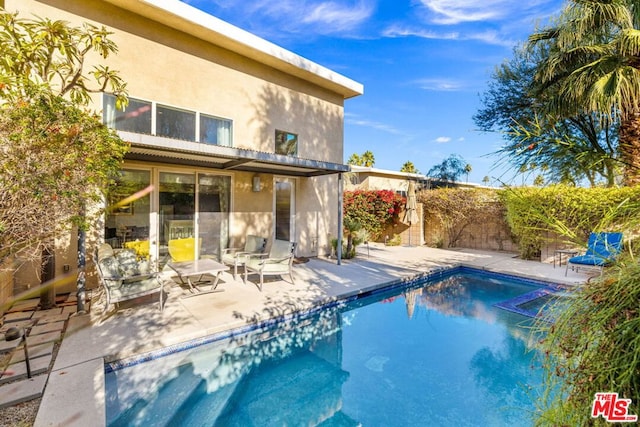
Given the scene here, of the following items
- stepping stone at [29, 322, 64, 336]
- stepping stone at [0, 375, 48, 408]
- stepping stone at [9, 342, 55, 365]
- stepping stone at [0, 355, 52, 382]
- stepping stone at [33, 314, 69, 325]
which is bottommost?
stepping stone at [0, 375, 48, 408]

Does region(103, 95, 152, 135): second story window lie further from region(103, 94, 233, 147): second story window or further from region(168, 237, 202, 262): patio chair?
region(168, 237, 202, 262): patio chair

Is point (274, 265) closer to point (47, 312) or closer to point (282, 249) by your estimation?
point (282, 249)

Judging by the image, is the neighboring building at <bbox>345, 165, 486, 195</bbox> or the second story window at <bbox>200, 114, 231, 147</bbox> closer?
the second story window at <bbox>200, 114, 231, 147</bbox>

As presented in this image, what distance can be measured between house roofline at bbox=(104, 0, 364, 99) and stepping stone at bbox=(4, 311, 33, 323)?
702 cm

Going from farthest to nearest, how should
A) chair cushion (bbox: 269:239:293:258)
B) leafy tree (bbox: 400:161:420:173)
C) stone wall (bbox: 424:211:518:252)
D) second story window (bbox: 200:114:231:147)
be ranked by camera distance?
leafy tree (bbox: 400:161:420:173), stone wall (bbox: 424:211:518:252), second story window (bbox: 200:114:231:147), chair cushion (bbox: 269:239:293:258)

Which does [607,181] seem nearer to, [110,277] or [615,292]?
[615,292]

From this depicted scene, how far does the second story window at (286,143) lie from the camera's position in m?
10.5

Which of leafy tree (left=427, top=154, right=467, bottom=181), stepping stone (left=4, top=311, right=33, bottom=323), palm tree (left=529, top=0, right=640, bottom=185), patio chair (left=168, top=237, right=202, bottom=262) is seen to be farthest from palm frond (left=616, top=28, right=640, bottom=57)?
leafy tree (left=427, top=154, right=467, bottom=181)

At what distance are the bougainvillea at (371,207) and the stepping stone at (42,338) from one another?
12228mm

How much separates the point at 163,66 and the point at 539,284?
12210 millimetres

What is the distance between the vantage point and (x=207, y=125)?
8703 mm

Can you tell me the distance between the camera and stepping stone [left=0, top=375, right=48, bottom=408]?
3.21 m

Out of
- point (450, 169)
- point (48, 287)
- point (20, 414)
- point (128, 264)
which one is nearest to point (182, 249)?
point (128, 264)

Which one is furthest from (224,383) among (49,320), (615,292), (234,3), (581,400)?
(234,3)
